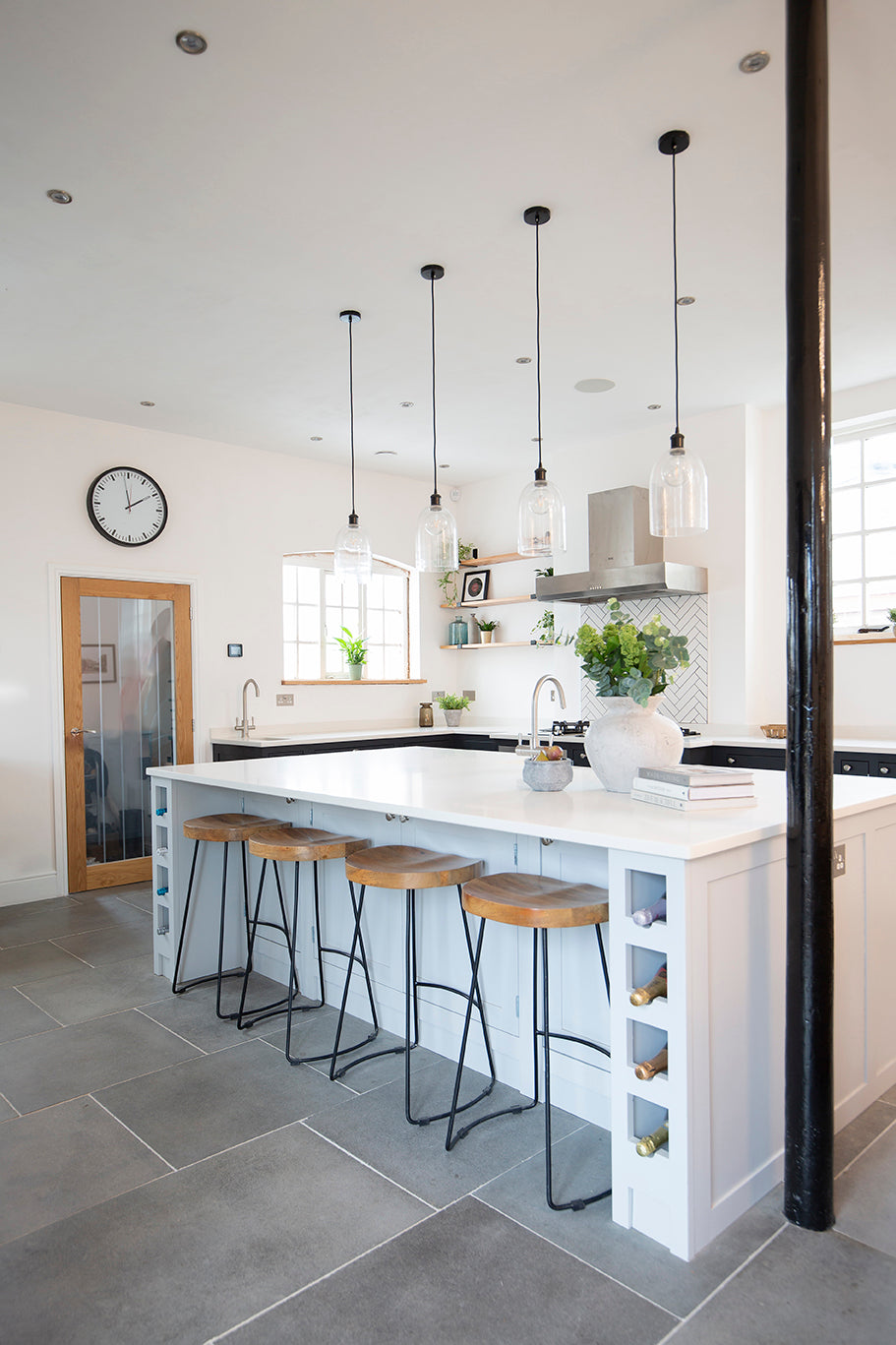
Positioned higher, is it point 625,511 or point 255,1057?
point 625,511

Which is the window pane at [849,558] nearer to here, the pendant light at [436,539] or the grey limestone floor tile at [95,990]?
the pendant light at [436,539]

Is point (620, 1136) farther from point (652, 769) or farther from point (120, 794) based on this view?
point (120, 794)

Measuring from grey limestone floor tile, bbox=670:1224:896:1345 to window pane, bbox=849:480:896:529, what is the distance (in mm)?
4002

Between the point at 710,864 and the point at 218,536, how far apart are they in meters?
4.59

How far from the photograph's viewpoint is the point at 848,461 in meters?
4.99

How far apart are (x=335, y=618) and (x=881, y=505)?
150 inches

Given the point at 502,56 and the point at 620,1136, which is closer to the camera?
the point at 620,1136

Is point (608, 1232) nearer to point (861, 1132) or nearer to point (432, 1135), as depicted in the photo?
point (432, 1135)

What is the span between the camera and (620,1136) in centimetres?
177

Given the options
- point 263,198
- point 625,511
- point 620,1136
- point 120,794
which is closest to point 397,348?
point 263,198

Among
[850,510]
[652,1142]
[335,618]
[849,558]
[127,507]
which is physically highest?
[127,507]

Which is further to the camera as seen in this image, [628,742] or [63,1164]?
[628,742]

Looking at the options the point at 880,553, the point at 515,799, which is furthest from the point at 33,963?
the point at 880,553

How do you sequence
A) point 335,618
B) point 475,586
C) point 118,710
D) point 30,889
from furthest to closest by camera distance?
point 475,586 < point 335,618 < point 118,710 < point 30,889
